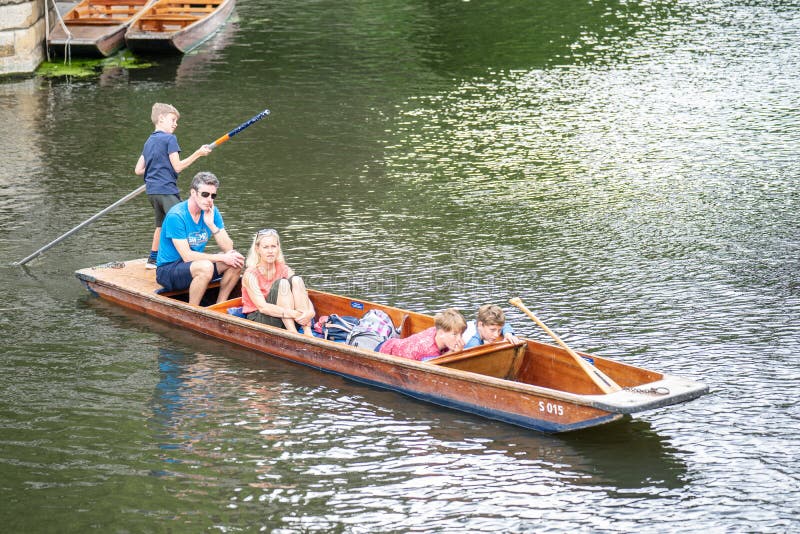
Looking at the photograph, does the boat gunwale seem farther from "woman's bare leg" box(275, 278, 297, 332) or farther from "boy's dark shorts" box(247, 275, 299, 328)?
"woman's bare leg" box(275, 278, 297, 332)

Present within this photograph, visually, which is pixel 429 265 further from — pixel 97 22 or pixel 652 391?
pixel 97 22

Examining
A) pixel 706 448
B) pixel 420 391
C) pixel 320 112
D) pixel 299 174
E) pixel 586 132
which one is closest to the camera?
pixel 706 448

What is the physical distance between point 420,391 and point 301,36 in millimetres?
17143

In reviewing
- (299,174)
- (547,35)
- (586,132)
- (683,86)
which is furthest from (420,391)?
(547,35)

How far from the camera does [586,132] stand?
1673 cm

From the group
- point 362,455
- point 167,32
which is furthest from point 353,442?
point 167,32

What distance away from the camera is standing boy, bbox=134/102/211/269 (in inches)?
426

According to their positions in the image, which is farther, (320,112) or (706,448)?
(320,112)

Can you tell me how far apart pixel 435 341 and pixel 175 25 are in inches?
685

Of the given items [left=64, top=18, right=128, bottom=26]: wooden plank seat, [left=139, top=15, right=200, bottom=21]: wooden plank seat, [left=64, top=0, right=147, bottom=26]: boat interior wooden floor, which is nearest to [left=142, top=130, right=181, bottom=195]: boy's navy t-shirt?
[left=139, top=15, right=200, bottom=21]: wooden plank seat

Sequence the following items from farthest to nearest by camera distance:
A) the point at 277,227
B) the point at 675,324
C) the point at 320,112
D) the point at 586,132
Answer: the point at 320,112 < the point at 586,132 < the point at 277,227 < the point at 675,324

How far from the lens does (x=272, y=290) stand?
948 cm

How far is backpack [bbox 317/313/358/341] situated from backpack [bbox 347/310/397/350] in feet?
0.49

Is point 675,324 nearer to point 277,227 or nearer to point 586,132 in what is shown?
point 277,227
